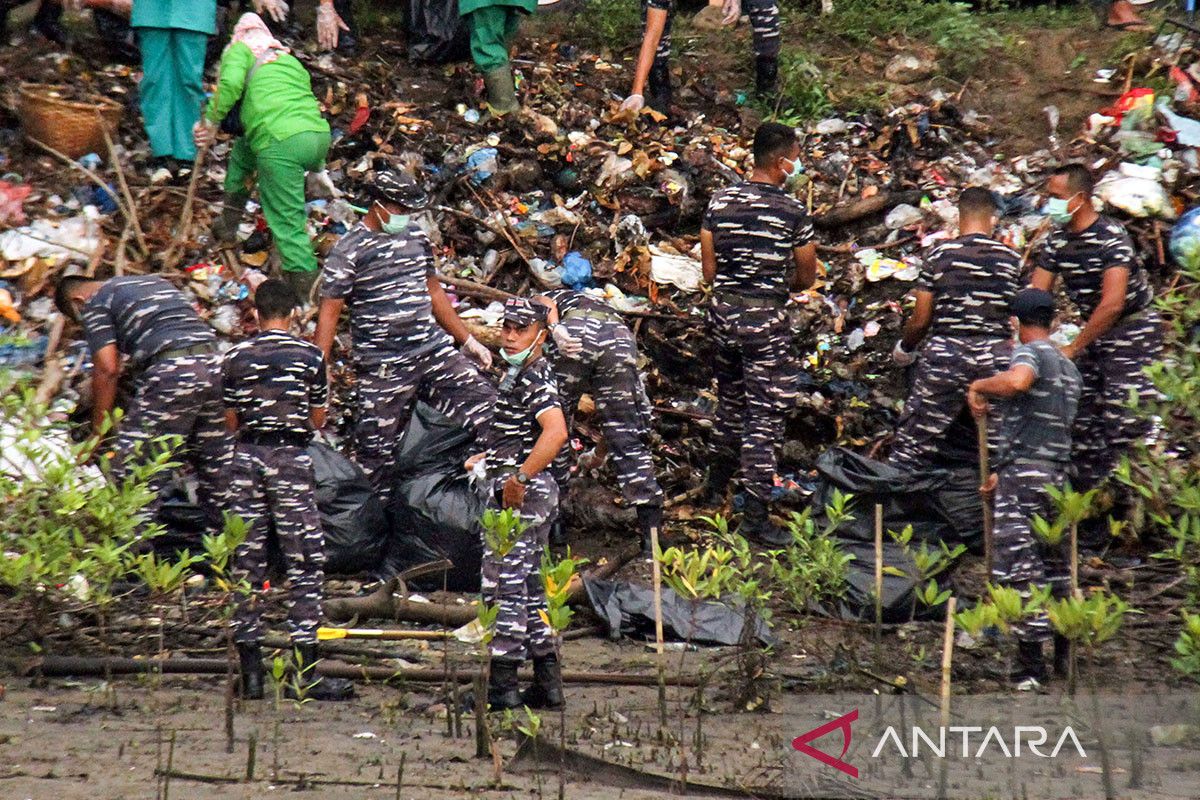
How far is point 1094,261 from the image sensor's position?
7.39m

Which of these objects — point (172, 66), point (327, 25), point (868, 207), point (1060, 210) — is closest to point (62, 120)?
point (172, 66)

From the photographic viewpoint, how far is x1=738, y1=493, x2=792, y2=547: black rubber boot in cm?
816

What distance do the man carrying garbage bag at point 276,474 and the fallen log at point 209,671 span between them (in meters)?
0.13

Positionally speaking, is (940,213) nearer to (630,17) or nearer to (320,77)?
(630,17)

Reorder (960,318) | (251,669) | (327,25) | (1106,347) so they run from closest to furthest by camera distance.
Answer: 1. (251,669)
2. (1106,347)
3. (960,318)
4. (327,25)

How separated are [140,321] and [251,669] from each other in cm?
185

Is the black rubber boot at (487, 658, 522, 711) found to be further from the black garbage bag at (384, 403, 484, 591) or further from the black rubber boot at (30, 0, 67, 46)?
the black rubber boot at (30, 0, 67, 46)

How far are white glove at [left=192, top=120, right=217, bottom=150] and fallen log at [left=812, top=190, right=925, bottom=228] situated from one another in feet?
12.5

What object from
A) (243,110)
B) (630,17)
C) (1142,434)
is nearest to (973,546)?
(1142,434)

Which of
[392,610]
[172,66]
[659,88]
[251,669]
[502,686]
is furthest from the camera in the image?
[659,88]

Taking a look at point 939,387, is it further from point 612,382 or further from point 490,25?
point 490,25

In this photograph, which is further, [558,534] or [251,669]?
[558,534]

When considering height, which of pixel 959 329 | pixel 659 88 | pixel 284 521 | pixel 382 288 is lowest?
pixel 284 521

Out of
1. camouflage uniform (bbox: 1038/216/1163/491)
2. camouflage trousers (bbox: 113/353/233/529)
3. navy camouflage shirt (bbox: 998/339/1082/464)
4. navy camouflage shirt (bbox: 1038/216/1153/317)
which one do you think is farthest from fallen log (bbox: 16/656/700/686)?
navy camouflage shirt (bbox: 1038/216/1153/317)
